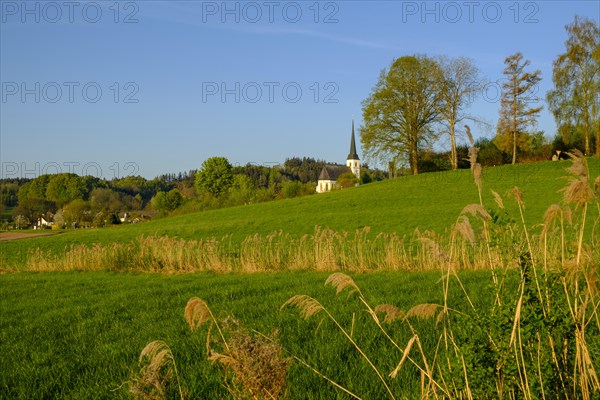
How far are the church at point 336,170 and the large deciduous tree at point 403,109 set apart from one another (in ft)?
237

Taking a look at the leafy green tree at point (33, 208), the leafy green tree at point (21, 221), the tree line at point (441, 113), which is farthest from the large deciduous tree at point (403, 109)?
the leafy green tree at point (33, 208)

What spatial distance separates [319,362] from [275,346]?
272 centimetres

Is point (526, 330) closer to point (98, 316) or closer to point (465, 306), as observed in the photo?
point (465, 306)

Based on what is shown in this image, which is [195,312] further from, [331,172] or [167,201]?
[331,172]

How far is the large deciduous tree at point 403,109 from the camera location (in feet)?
165

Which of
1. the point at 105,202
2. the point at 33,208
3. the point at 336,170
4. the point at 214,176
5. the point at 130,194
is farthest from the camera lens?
the point at 336,170

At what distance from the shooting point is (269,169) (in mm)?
145125

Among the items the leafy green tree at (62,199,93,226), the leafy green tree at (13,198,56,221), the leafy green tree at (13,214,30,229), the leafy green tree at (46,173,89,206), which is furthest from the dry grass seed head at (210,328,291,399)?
the leafy green tree at (46,173,89,206)

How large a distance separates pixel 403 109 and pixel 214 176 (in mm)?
41923

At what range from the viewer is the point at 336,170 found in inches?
5300

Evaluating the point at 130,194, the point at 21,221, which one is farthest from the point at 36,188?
the point at 21,221

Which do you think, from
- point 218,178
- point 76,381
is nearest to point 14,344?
point 76,381

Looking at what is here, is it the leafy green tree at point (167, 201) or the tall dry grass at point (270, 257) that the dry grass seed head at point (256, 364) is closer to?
the tall dry grass at point (270, 257)

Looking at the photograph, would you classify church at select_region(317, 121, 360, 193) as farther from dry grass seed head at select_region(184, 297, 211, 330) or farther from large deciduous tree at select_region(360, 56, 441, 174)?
dry grass seed head at select_region(184, 297, 211, 330)
